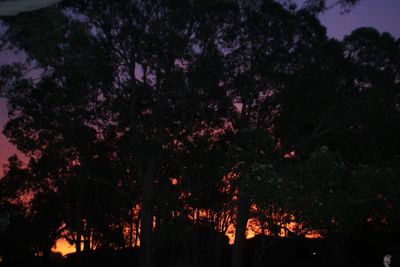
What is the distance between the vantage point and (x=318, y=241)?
161 feet

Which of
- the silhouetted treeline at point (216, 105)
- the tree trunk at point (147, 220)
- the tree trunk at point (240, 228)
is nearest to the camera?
the silhouetted treeline at point (216, 105)

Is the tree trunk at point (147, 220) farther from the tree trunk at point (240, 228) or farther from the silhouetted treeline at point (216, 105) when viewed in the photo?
the tree trunk at point (240, 228)

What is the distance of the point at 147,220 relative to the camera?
2673 cm

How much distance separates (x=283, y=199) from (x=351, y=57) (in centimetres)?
1014

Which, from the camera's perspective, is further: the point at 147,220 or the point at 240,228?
the point at 240,228

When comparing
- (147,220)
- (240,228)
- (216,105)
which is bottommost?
(240,228)

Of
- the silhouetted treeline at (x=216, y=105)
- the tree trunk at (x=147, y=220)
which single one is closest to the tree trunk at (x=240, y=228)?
the silhouetted treeline at (x=216, y=105)

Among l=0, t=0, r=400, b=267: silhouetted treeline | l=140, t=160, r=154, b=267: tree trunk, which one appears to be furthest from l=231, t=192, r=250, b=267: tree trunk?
l=140, t=160, r=154, b=267: tree trunk

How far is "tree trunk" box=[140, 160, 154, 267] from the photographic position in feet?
87.3

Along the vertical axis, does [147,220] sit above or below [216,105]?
below

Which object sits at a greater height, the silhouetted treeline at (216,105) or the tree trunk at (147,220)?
the silhouetted treeline at (216,105)

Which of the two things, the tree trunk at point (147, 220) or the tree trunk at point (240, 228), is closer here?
the tree trunk at point (147, 220)

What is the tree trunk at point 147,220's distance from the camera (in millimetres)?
26603

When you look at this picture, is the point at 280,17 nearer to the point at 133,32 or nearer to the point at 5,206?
the point at 133,32
